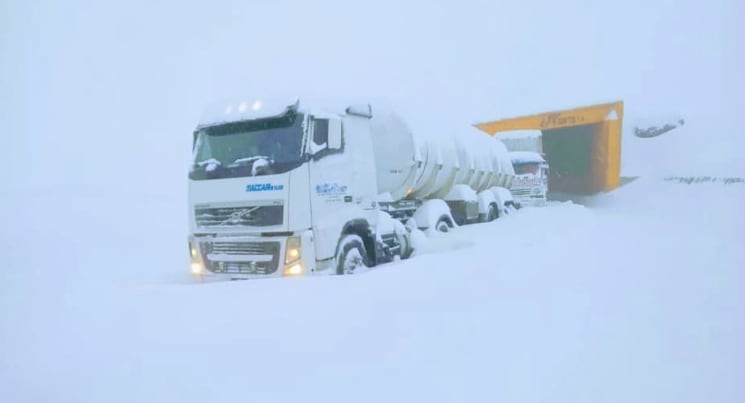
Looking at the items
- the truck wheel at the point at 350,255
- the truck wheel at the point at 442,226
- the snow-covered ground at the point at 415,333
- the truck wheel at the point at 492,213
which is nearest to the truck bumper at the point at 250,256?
the truck wheel at the point at 350,255

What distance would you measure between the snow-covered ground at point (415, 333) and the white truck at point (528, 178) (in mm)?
9477

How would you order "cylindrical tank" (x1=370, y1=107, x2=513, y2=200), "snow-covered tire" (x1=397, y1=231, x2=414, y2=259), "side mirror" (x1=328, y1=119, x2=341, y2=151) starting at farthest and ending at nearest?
"cylindrical tank" (x1=370, y1=107, x2=513, y2=200) → "snow-covered tire" (x1=397, y1=231, x2=414, y2=259) → "side mirror" (x1=328, y1=119, x2=341, y2=151)

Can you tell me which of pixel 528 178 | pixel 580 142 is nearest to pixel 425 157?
pixel 528 178

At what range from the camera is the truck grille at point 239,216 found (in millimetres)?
6414

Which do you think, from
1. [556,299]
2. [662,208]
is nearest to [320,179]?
[556,299]

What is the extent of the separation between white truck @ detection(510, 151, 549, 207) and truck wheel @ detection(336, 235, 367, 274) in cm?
1000

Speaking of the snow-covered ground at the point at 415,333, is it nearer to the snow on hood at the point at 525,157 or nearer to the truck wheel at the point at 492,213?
the truck wheel at the point at 492,213

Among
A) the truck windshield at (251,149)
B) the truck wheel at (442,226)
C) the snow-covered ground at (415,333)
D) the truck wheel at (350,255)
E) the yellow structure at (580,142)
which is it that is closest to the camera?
the snow-covered ground at (415,333)

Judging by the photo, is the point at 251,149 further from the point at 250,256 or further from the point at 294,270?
the point at 294,270

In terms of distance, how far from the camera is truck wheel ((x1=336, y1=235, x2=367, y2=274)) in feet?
23.3

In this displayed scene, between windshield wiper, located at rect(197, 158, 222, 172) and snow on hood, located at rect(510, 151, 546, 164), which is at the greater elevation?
snow on hood, located at rect(510, 151, 546, 164)

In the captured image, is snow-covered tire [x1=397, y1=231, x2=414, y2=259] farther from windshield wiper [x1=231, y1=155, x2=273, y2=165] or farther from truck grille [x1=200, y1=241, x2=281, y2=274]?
windshield wiper [x1=231, y1=155, x2=273, y2=165]

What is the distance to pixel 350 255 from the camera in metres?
7.35

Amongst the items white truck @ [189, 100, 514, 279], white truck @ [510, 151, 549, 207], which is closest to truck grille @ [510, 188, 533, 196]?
white truck @ [510, 151, 549, 207]
